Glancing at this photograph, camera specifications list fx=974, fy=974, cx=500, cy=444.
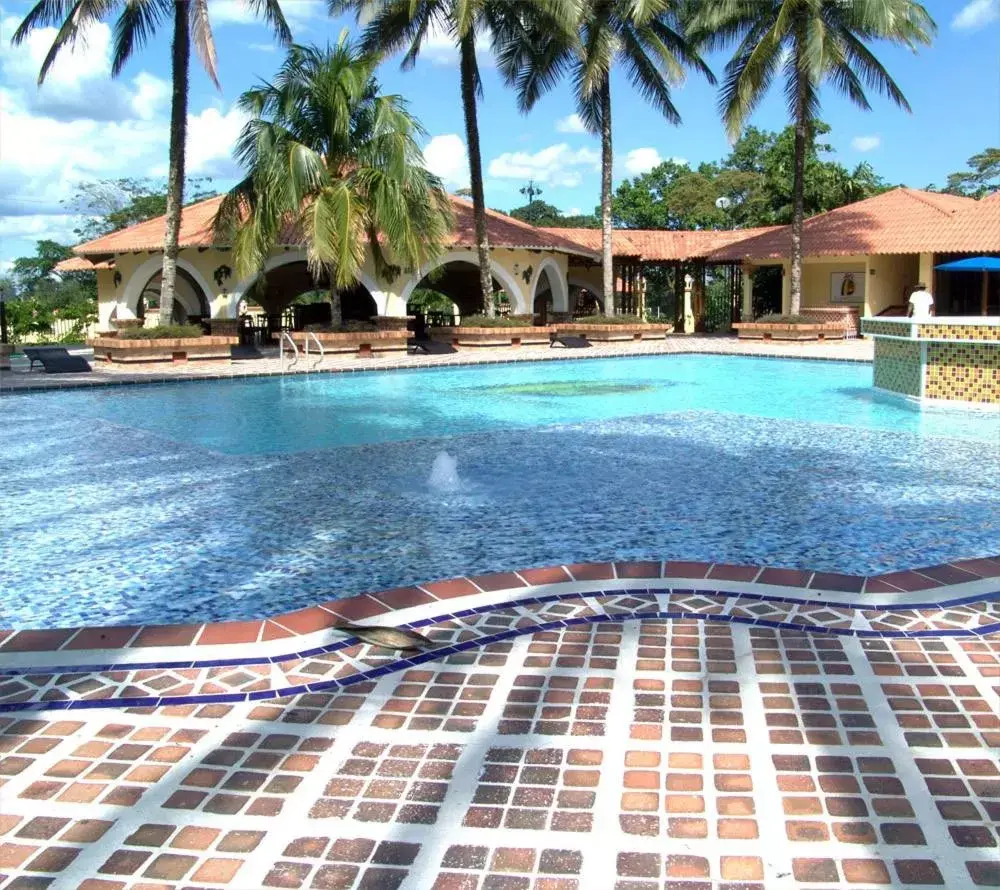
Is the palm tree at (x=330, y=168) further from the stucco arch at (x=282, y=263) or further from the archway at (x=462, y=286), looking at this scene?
the archway at (x=462, y=286)

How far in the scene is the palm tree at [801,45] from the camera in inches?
883

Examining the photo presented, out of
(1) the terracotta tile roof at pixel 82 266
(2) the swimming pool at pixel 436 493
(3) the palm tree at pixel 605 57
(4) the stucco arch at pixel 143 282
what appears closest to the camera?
(2) the swimming pool at pixel 436 493

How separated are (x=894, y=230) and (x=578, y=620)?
27.3 meters

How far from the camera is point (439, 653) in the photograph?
4.14 m

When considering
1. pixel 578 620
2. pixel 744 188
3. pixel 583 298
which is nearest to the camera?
pixel 578 620

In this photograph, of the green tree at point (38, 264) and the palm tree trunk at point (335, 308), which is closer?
the palm tree trunk at point (335, 308)

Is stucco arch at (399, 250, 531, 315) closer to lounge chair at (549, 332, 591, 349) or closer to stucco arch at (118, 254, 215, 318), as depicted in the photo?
lounge chair at (549, 332, 591, 349)

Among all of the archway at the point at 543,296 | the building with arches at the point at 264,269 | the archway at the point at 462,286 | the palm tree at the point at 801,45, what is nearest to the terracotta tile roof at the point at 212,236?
the building with arches at the point at 264,269

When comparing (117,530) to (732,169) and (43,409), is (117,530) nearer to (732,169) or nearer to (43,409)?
(43,409)

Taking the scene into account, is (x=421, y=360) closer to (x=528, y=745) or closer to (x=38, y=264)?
(x=528, y=745)

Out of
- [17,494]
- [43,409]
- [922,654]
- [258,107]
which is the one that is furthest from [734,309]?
[922,654]

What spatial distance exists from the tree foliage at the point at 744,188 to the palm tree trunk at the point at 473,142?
15.5 metres

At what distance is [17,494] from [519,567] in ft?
16.3

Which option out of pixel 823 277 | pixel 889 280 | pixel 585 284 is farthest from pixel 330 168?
pixel 889 280
